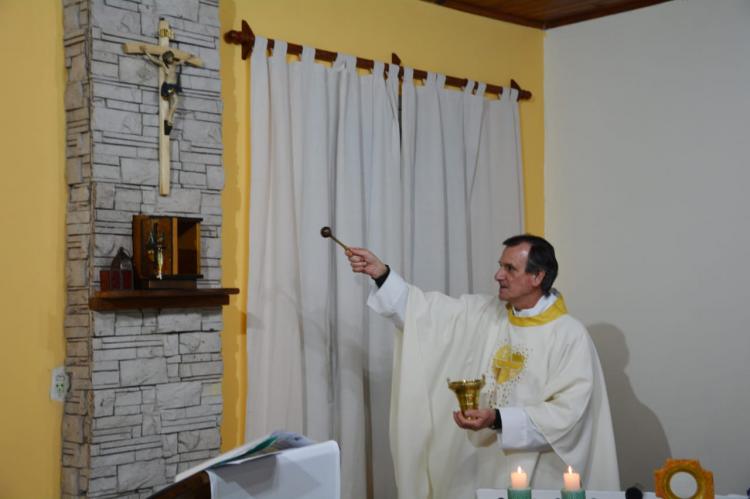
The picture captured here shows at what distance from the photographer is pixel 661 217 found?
501 cm

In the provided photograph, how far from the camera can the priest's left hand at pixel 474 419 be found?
12.0 ft

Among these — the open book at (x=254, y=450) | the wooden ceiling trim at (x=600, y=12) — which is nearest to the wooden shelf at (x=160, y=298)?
the open book at (x=254, y=450)

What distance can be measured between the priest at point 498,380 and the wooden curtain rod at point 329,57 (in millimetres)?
1037

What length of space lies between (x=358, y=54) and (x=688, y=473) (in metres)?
2.71

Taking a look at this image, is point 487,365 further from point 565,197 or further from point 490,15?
point 490,15

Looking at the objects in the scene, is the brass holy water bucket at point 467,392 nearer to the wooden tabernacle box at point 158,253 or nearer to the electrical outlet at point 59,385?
the wooden tabernacle box at point 158,253

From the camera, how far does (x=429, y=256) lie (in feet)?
15.9

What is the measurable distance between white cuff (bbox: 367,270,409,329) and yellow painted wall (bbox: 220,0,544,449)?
1.90 ft

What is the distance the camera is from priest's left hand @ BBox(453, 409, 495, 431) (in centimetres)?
367

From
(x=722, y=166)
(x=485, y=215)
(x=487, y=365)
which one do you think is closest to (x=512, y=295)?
(x=487, y=365)

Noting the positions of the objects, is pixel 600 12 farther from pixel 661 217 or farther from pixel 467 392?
pixel 467 392

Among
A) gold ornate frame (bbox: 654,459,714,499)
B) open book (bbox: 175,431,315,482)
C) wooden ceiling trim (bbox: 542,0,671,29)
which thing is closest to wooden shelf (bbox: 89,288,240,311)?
open book (bbox: 175,431,315,482)

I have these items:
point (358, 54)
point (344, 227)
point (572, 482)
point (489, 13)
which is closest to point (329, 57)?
point (358, 54)

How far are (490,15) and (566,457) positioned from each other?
2.56 metres
